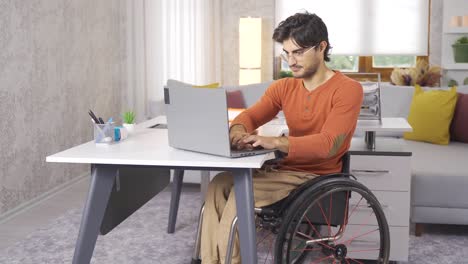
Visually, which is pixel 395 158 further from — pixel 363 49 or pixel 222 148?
pixel 363 49

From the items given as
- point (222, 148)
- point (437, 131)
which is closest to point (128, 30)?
point (437, 131)

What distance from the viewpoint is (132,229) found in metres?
3.56

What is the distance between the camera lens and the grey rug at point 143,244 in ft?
10.2

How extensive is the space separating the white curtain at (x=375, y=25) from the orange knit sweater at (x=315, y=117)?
137 inches

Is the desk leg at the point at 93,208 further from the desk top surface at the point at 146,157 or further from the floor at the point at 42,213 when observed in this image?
the floor at the point at 42,213

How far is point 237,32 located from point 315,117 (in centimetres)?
386

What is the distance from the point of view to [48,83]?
4.25 m

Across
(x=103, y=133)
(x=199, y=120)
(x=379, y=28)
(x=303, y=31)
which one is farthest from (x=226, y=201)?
(x=379, y=28)

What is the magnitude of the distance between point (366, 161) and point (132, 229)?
1300 mm

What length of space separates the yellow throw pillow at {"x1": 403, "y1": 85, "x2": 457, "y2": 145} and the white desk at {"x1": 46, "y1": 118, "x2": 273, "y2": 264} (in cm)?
214

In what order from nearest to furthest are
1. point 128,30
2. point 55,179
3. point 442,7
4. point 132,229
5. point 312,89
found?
point 312,89
point 132,229
point 55,179
point 128,30
point 442,7

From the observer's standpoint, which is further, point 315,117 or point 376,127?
point 376,127

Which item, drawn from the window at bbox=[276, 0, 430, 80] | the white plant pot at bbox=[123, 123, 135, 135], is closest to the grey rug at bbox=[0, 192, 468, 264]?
the white plant pot at bbox=[123, 123, 135, 135]

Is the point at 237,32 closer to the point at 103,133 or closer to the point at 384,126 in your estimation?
the point at 384,126
